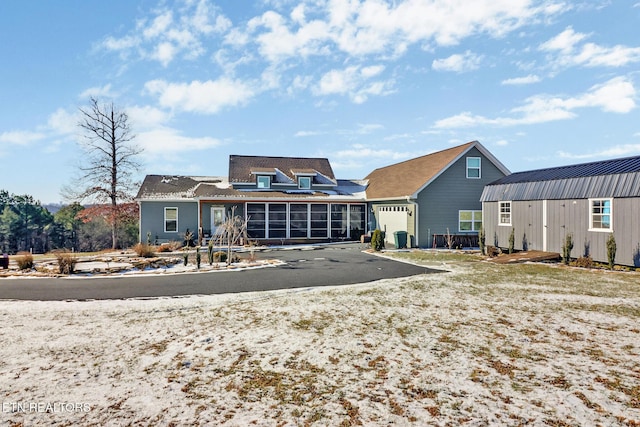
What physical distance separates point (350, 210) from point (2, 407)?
2331 cm

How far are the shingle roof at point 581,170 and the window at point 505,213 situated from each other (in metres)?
1.19

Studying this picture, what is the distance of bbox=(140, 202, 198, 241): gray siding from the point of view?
79.0ft

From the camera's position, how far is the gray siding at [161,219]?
A: 24078 mm

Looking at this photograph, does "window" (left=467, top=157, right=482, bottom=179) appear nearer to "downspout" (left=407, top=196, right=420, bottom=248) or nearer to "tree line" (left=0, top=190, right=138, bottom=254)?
"downspout" (left=407, top=196, right=420, bottom=248)

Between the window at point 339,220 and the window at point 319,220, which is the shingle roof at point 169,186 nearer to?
the window at point 319,220

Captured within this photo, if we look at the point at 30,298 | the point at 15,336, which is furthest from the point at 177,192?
the point at 15,336

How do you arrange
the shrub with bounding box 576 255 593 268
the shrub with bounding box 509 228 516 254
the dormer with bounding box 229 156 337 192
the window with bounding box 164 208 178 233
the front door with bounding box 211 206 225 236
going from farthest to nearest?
the dormer with bounding box 229 156 337 192 < the front door with bounding box 211 206 225 236 < the window with bounding box 164 208 178 233 < the shrub with bounding box 509 228 516 254 < the shrub with bounding box 576 255 593 268

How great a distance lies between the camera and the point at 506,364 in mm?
4930

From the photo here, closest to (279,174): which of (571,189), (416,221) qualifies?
(416,221)

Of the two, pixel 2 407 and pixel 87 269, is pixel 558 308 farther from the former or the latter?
pixel 87 269

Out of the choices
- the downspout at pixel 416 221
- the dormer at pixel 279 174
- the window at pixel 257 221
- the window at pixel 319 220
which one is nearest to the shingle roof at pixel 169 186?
the dormer at pixel 279 174

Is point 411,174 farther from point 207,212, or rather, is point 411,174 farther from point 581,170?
point 207,212

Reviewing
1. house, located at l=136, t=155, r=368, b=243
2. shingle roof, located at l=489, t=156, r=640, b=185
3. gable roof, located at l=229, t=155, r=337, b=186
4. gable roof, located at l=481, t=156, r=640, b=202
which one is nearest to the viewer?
gable roof, located at l=481, t=156, r=640, b=202

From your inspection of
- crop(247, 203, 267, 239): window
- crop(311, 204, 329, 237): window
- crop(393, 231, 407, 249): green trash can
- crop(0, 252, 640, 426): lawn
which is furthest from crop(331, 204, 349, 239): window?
crop(0, 252, 640, 426): lawn
